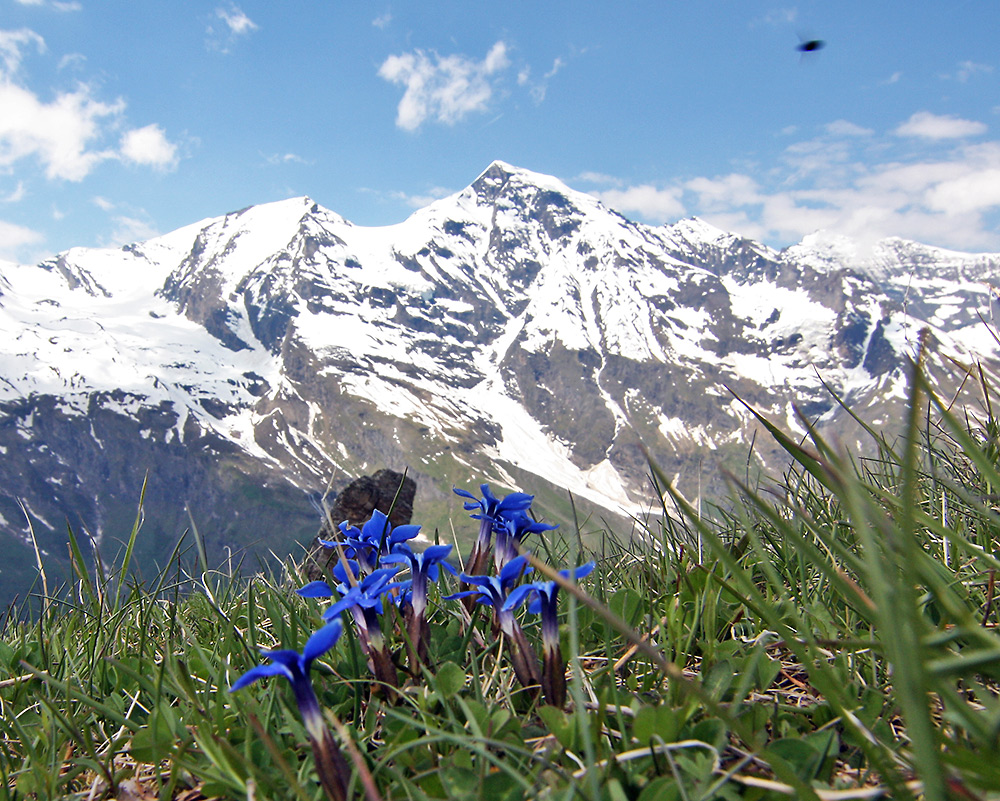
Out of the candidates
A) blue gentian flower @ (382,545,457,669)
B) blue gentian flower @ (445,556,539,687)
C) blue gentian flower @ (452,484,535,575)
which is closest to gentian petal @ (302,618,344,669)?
blue gentian flower @ (445,556,539,687)

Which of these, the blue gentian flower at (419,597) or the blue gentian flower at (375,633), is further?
the blue gentian flower at (419,597)

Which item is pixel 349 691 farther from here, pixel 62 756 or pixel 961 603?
pixel 961 603

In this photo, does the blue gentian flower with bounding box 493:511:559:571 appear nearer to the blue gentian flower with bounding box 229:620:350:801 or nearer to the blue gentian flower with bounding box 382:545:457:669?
the blue gentian flower with bounding box 382:545:457:669

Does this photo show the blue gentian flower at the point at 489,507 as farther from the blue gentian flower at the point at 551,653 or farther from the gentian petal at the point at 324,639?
the gentian petal at the point at 324,639

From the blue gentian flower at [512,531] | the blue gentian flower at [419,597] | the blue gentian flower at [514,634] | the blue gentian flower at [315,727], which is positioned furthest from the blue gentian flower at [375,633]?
the blue gentian flower at [512,531]

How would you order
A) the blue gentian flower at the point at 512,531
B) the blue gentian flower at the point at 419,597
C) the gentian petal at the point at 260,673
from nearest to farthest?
the gentian petal at the point at 260,673 → the blue gentian flower at the point at 419,597 → the blue gentian flower at the point at 512,531

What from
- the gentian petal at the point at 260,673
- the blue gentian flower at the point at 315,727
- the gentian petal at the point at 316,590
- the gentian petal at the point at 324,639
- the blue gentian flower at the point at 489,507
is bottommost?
the blue gentian flower at the point at 315,727

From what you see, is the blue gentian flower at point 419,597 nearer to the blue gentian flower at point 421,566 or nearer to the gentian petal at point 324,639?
the blue gentian flower at point 421,566

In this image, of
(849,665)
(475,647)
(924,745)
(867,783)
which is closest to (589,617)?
(475,647)

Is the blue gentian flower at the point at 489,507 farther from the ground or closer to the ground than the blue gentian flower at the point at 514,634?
farther from the ground

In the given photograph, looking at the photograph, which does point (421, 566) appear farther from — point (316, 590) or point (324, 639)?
point (324, 639)

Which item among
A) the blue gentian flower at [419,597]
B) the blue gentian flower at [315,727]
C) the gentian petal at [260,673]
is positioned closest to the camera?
the gentian petal at [260,673]

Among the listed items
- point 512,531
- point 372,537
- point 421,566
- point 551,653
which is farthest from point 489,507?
point 551,653

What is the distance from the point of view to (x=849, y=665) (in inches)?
90.8
